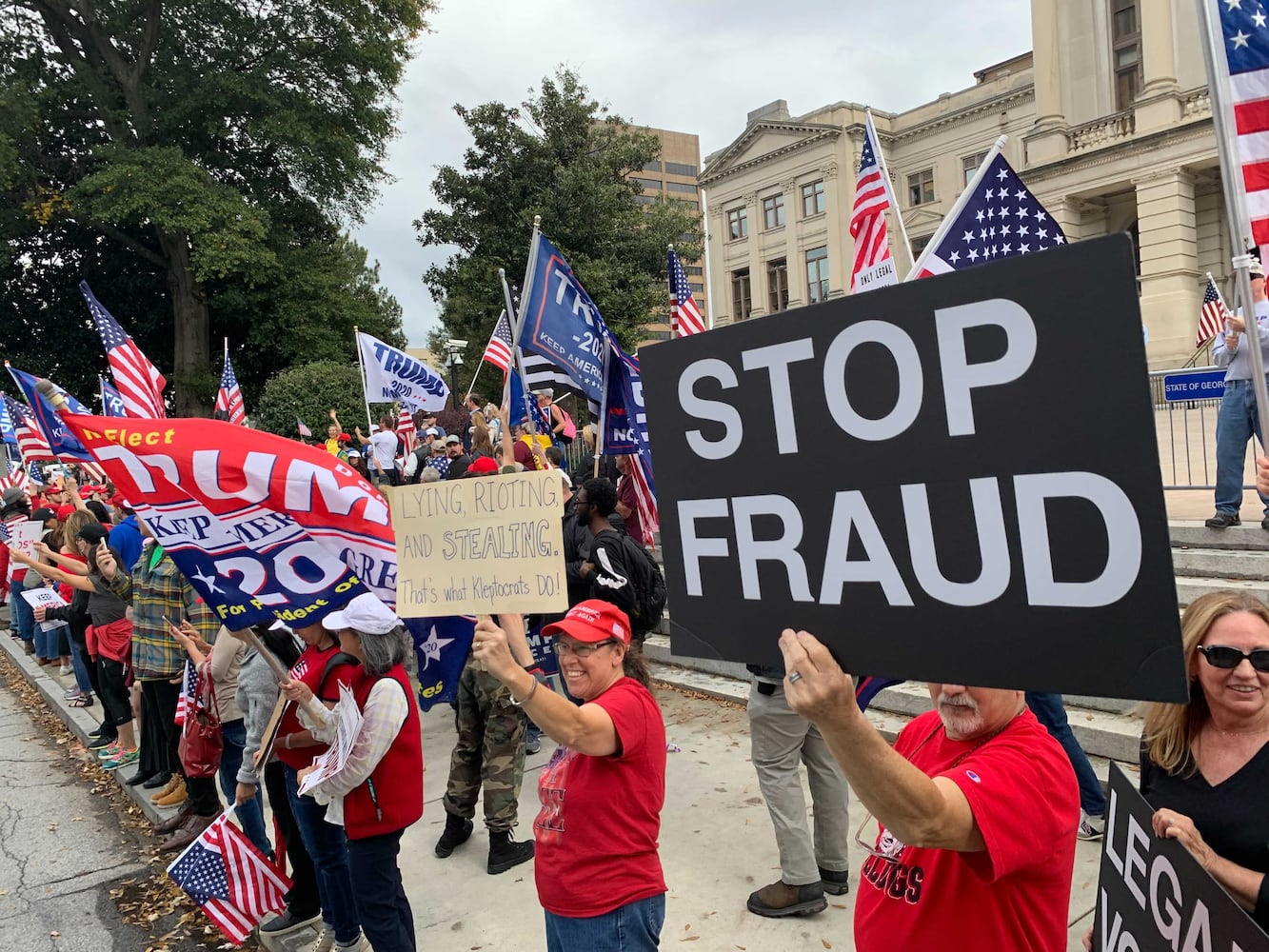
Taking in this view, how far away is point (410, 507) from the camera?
9.43 ft

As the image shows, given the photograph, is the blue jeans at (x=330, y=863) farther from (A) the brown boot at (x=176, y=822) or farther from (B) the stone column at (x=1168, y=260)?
(B) the stone column at (x=1168, y=260)

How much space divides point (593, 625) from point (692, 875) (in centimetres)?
251

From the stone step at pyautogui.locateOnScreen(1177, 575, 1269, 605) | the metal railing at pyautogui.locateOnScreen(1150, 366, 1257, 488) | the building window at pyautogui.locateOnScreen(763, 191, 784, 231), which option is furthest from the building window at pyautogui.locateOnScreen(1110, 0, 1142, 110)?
the stone step at pyautogui.locateOnScreen(1177, 575, 1269, 605)

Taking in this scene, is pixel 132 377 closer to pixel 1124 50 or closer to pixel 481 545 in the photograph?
pixel 481 545

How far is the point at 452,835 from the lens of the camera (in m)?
→ 5.25

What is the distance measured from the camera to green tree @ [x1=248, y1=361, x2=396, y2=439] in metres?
21.6

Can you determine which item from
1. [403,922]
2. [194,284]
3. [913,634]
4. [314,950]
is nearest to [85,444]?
[403,922]

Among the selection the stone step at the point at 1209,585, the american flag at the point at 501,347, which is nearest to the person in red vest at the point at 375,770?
the stone step at the point at 1209,585

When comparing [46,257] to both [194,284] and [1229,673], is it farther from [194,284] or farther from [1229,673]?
[1229,673]

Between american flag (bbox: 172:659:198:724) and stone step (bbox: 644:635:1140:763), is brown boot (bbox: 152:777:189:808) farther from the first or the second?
stone step (bbox: 644:635:1140:763)

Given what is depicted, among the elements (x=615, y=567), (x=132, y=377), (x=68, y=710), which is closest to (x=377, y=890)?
(x=615, y=567)

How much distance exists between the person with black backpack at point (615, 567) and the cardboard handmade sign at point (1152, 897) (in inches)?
152

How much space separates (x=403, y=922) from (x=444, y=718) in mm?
4281

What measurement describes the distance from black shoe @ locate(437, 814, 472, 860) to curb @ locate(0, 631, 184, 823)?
2373mm
